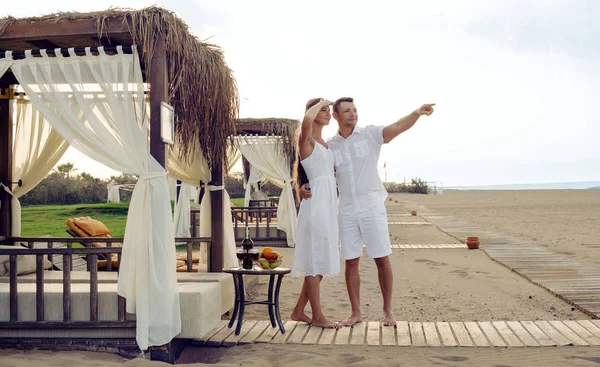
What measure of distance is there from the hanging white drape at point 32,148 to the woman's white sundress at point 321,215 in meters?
2.91

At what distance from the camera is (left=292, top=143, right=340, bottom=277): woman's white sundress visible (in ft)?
14.8

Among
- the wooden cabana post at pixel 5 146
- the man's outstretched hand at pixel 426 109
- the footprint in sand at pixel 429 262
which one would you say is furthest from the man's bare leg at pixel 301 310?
the footprint in sand at pixel 429 262

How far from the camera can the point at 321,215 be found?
4512mm

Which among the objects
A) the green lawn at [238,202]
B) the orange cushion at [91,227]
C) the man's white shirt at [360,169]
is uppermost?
the man's white shirt at [360,169]

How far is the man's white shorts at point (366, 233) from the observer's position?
4.52 meters

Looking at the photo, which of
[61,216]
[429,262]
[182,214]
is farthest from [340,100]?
[61,216]

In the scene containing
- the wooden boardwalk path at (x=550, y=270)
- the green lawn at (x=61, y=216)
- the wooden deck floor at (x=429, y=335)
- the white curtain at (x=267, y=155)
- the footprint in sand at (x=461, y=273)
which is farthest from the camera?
the green lawn at (x=61, y=216)

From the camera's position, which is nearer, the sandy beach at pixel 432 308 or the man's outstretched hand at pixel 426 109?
the sandy beach at pixel 432 308

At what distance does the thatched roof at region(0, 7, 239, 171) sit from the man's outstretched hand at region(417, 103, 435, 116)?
1800 mm

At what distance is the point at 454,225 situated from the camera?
54.2 feet

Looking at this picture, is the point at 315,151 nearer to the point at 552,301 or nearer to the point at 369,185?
the point at 369,185

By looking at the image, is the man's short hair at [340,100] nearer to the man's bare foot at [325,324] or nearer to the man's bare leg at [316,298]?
the man's bare leg at [316,298]

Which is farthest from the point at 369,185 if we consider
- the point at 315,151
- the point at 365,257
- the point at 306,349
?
the point at 365,257

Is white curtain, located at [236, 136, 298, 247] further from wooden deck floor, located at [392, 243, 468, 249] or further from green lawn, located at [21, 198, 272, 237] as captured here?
green lawn, located at [21, 198, 272, 237]
